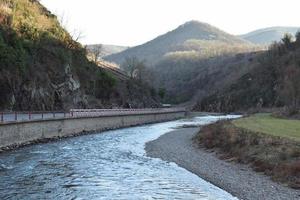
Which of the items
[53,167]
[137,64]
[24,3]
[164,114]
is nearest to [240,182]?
[53,167]

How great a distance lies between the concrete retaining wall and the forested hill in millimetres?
6707

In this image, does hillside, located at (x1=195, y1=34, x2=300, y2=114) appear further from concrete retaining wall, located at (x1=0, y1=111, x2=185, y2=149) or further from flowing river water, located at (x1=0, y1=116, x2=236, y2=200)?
flowing river water, located at (x1=0, y1=116, x2=236, y2=200)

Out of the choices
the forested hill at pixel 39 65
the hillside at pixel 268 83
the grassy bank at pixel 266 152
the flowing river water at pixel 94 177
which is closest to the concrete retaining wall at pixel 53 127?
the flowing river water at pixel 94 177

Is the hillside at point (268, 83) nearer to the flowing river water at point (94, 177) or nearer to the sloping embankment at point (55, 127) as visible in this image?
the sloping embankment at point (55, 127)

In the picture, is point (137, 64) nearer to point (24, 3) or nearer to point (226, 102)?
point (226, 102)

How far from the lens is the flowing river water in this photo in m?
23.0

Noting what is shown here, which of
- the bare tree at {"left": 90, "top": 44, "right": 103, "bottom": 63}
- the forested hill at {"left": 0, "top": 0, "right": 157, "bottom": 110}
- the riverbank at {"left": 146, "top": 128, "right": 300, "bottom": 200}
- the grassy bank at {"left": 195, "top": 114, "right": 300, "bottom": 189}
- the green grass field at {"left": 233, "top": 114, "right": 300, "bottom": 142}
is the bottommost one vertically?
the riverbank at {"left": 146, "top": 128, "right": 300, "bottom": 200}

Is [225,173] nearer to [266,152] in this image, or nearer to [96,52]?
[266,152]

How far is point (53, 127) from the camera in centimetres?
5300

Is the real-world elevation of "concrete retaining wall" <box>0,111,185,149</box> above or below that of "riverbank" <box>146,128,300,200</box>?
above

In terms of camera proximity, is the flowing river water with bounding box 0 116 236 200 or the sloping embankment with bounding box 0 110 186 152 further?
the sloping embankment with bounding box 0 110 186 152

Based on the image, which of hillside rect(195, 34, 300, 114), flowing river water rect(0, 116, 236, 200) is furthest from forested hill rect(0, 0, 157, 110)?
hillside rect(195, 34, 300, 114)

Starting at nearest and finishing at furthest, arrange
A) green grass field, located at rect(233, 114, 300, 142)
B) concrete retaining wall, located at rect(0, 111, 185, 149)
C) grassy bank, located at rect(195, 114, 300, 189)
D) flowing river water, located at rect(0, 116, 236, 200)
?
1. flowing river water, located at rect(0, 116, 236, 200)
2. grassy bank, located at rect(195, 114, 300, 189)
3. green grass field, located at rect(233, 114, 300, 142)
4. concrete retaining wall, located at rect(0, 111, 185, 149)

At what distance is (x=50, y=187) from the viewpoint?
2411 centimetres
